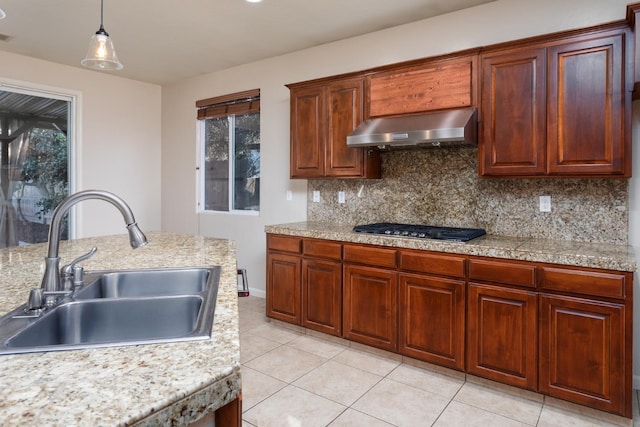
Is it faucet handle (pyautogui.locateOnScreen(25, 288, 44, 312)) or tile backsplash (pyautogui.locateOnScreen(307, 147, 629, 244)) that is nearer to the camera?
faucet handle (pyautogui.locateOnScreen(25, 288, 44, 312))

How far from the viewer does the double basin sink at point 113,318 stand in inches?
40.0

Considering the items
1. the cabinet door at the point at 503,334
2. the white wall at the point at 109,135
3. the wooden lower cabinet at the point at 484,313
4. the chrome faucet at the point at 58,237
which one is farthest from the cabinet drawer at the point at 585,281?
the white wall at the point at 109,135

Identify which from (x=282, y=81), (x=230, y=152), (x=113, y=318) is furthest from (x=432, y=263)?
(x=230, y=152)

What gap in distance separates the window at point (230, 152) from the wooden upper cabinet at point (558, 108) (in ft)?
8.78

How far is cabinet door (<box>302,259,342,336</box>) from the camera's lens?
10.5 feet

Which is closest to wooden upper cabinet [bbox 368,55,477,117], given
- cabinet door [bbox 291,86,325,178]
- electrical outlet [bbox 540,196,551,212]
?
cabinet door [bbox 291,86,325,178]

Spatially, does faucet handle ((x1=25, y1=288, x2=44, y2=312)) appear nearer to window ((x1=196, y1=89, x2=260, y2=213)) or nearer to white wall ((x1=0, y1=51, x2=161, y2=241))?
window ((x1=196, y1=89, x2=260, y2=213))

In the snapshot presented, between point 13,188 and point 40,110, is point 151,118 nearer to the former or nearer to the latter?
point 40,110

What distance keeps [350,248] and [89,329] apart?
6.73 feet

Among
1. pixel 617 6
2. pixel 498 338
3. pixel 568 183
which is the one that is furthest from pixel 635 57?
pixel 498 338

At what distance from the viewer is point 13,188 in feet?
14.2

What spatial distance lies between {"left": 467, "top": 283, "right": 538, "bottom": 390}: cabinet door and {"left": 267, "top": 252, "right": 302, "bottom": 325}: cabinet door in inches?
58.0

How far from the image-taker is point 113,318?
1317 mm

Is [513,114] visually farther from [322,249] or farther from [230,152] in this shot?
[230,152]
